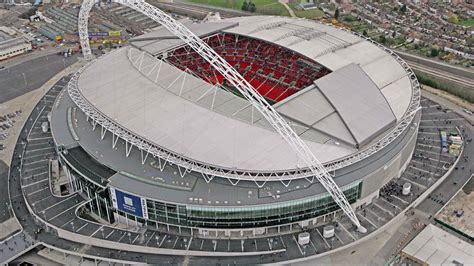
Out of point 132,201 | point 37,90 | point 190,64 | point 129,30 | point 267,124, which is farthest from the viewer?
point 129,30

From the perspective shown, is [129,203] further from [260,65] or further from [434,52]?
[434,52]

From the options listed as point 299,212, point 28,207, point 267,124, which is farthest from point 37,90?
point 299,212

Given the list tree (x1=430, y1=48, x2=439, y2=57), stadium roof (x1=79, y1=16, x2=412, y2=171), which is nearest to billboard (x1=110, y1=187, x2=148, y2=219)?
stadium roof (x1=79, y1=16, x2=412, y2=171)

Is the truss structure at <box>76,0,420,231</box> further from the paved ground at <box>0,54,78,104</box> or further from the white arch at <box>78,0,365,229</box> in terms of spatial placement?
the paved ground at <box>0,54,78,104</box>

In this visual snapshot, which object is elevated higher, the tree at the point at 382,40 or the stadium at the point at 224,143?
the stadium at the point at 224,143

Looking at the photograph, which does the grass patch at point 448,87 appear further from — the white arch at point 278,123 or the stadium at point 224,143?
the white arch at point 278,123

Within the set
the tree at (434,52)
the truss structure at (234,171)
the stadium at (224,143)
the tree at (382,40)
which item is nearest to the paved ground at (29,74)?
the stadium at (224,143)

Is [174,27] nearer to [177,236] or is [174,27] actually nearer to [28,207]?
[177,236]
